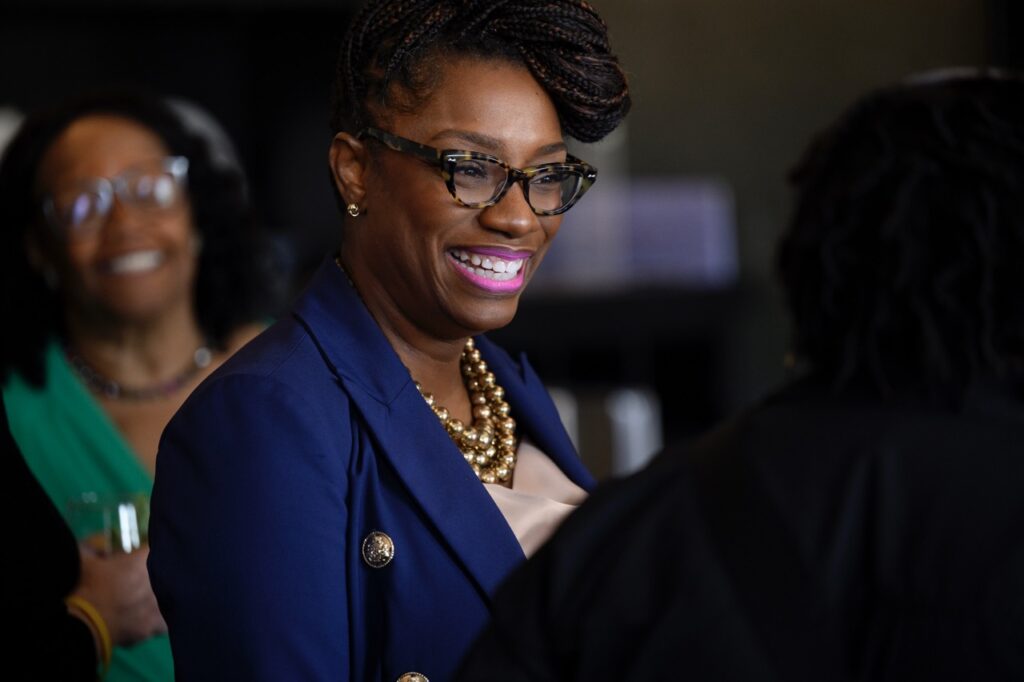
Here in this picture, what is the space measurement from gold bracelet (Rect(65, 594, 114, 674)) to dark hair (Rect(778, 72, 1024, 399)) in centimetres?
115

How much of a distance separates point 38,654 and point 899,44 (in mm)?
7708

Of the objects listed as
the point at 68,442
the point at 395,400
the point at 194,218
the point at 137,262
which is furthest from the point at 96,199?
the point at 395,400

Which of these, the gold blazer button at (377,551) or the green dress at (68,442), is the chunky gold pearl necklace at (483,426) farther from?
the green dress at (68,442)

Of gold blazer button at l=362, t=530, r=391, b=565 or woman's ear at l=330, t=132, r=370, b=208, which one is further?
woman's ear at l=330, t=132, r=370, b=208

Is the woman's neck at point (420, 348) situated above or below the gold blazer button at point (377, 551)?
above

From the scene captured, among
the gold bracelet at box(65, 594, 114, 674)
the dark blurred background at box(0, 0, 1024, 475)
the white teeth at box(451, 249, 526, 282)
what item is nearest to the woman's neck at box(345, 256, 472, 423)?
the white teeth at box(451, 249, 526, 282)

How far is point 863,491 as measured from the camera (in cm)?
100

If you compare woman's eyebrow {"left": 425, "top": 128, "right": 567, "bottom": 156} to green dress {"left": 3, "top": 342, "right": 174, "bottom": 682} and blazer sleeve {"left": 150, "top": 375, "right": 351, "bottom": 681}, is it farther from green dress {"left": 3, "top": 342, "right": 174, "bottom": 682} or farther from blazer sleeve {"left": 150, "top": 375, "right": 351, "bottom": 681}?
green dress {"left": 3, "top": 342, "right": 174, "bottom": 682}

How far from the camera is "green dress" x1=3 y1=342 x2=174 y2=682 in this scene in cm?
236

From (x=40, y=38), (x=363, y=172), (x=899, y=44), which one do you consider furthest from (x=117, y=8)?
(x=363, y=172)

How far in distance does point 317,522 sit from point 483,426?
0.39 meters

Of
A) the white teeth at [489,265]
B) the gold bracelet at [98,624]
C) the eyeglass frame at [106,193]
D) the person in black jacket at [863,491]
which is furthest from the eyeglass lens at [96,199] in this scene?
the person in black jacket at [863,491]

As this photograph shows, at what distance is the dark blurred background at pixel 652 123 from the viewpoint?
6.70 meters

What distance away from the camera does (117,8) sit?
6.50 metres
